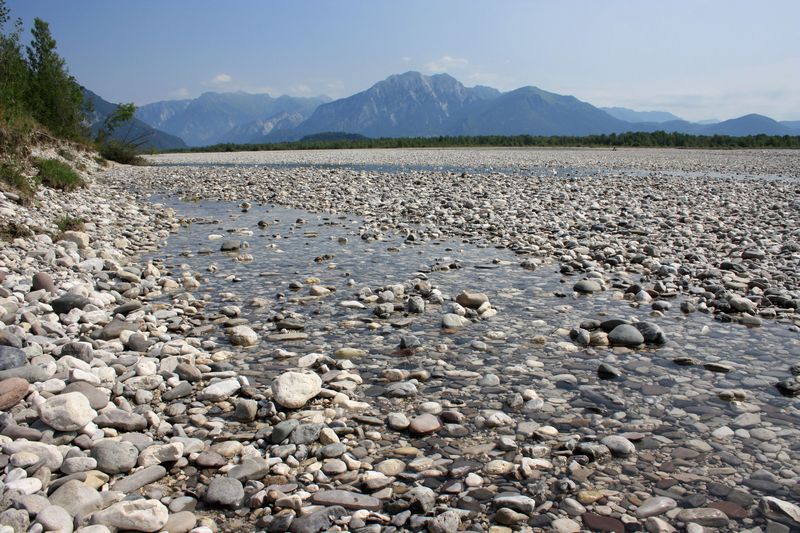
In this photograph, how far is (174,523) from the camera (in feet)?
10.8

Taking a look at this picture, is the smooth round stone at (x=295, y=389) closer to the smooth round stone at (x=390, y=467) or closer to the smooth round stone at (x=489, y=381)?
the smooth round stone at (x=390, y=467)

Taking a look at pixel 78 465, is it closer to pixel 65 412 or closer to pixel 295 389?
pixel 65 412

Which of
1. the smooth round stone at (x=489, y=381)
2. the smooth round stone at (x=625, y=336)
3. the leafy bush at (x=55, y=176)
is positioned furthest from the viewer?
the leafy bush at (x=55, y=176)

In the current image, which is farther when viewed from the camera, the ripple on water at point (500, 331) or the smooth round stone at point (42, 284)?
the smooth round stone at point (42, 284)

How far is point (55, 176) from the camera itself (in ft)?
59.6

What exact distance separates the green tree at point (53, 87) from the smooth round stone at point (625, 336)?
4161cm

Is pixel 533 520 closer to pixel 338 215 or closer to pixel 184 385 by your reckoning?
pixel 184 385

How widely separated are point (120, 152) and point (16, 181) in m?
39.6

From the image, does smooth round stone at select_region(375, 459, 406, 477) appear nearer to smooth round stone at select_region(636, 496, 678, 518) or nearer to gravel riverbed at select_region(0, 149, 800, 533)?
gravel riverbed at select_region(0, 149, 800, 533)

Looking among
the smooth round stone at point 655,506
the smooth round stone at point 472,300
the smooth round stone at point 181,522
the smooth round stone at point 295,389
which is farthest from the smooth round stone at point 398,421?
the smooth round stone at point 472,300

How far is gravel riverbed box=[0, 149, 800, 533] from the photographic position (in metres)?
3.49

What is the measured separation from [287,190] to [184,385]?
20.3m

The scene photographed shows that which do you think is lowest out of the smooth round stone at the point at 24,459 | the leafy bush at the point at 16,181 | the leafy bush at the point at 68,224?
the smooth round stone at the point at 24,459

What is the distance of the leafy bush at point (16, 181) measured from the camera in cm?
1354
